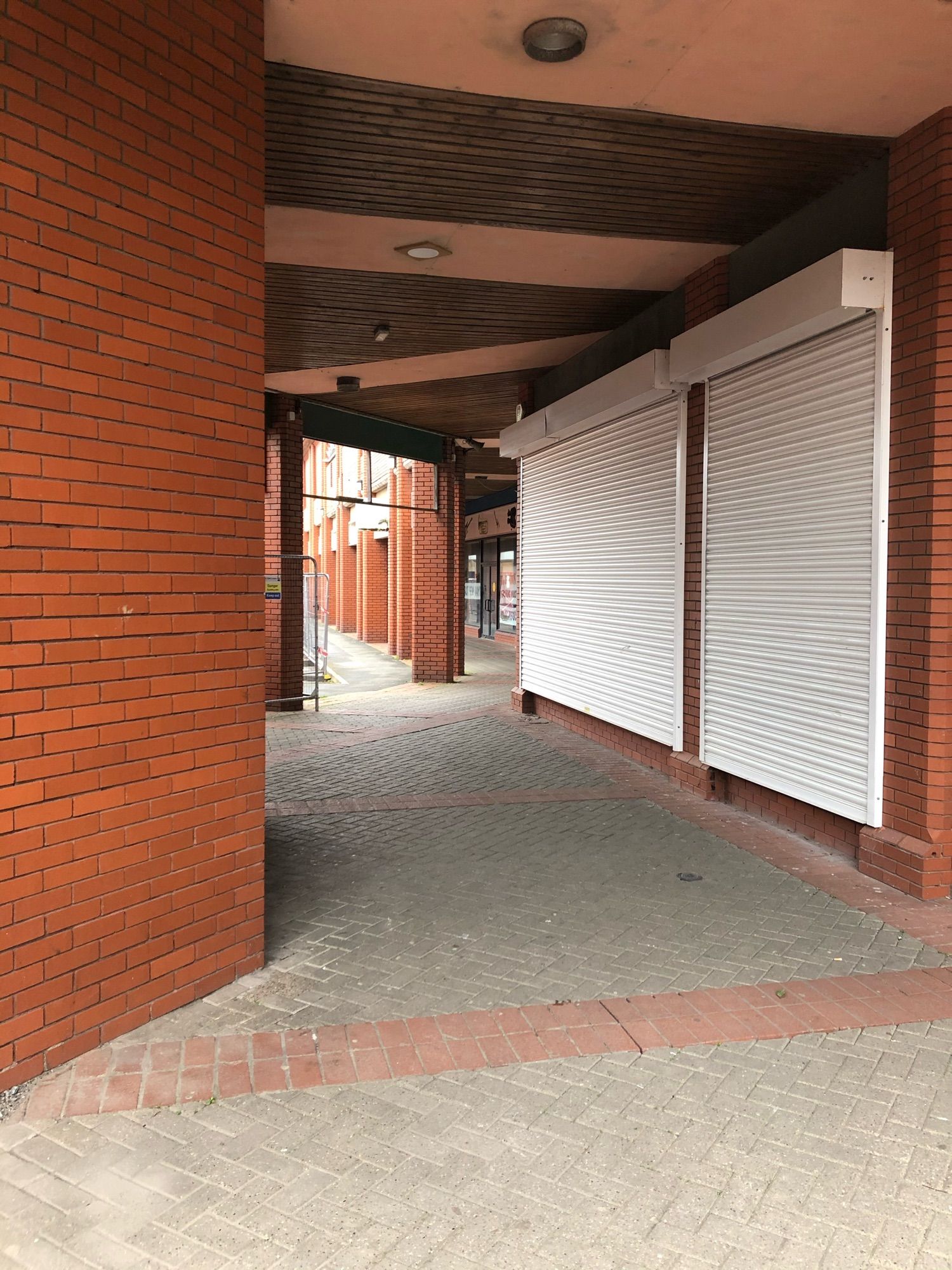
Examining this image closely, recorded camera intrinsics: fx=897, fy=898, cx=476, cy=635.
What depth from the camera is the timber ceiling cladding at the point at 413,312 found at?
7.17 m

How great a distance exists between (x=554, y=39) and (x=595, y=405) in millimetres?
4320

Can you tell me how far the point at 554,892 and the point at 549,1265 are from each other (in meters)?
2.58

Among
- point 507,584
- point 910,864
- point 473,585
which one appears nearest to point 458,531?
point 507,584

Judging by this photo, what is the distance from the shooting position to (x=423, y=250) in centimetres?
636

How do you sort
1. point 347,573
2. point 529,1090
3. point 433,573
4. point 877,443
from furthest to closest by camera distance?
point 347,573 → point 433,573 → point 877,443 → point 529,1090

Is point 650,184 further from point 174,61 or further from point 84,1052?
point 84,1052

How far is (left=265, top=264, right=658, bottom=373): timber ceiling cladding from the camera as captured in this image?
717cm

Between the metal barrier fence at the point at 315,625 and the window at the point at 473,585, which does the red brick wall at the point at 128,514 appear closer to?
the metal barrier fence at the point at 315,625

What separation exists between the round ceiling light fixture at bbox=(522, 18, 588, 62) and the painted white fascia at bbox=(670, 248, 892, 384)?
1717 mm

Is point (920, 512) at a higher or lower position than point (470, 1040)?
higher

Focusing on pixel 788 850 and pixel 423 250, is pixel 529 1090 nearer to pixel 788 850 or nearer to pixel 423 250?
pixel 788 850

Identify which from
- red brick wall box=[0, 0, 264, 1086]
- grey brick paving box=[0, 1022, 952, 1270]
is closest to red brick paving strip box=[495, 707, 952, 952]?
grey brick paving box=[0, 1022, 952, 1270]

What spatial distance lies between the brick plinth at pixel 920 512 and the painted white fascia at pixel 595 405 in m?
2.32

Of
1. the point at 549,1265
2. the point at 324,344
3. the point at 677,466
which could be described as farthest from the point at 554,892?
the point at 324,344
